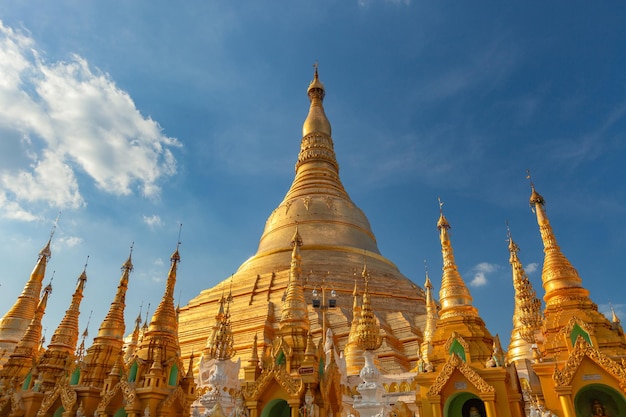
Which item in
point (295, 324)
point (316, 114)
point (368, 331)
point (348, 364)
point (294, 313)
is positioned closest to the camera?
point (368, 331)

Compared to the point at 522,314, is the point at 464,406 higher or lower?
lower

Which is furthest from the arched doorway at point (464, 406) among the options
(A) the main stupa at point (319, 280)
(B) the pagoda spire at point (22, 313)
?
(B) the pagoda spire at point (22, 313)

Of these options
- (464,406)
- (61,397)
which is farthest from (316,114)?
(464,406)

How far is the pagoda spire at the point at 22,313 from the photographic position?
1950cm

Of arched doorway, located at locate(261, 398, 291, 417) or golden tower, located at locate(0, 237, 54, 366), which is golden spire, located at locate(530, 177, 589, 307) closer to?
arched doorway, located at locate(261, 398, 291, 417)

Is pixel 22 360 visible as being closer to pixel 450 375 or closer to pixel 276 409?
pixel 276 409

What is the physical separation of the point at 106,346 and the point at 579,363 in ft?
38.1

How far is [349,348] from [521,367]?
489 centimetres

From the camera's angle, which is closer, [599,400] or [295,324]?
[599,400]

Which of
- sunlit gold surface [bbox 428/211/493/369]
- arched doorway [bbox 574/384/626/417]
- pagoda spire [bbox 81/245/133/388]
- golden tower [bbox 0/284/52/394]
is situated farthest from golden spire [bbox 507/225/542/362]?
golden tower [bbox 0/284/52/394]

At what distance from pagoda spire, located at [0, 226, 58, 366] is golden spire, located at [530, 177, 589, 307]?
779 inches

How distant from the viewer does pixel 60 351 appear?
48.1 feet

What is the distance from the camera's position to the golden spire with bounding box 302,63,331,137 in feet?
133

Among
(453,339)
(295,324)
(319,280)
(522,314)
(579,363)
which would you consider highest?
(319,280)
